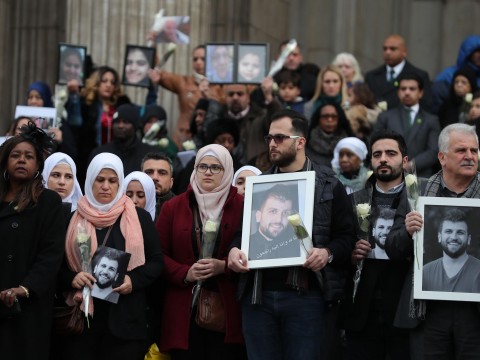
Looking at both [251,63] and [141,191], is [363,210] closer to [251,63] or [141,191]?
[141,191]

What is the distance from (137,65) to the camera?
15.8 m

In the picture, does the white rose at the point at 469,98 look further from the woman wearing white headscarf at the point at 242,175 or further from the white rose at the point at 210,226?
the white rose at the point at 210,226

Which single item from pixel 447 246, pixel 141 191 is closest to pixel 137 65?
pixel 141 191

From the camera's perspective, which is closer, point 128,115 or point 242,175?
point 242,175

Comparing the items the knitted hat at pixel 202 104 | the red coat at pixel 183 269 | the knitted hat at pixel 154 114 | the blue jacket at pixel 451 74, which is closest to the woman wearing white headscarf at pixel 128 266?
the red coat at pixel 183 269

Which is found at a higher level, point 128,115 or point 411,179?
point 128,115

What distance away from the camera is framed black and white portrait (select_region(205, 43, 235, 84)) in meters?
15.4

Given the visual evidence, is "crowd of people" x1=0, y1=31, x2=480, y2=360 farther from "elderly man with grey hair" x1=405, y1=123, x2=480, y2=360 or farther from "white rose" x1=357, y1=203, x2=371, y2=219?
"white rose" x1=357, y1=203, x2=371, y2=219

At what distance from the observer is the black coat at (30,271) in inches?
409

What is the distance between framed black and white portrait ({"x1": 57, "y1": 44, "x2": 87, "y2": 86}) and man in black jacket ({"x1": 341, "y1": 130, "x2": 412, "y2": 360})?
5350 millimetres

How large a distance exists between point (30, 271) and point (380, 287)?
241 centimetres

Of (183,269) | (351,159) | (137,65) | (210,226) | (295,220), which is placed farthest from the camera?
(137,65)

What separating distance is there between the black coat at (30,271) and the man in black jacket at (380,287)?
2050 mm

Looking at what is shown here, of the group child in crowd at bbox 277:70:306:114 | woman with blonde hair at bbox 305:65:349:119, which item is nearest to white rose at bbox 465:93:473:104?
woman with blonde hair at bbox 305:65:349:119
